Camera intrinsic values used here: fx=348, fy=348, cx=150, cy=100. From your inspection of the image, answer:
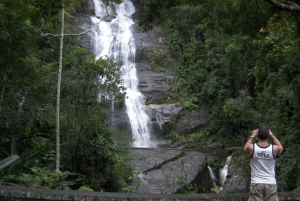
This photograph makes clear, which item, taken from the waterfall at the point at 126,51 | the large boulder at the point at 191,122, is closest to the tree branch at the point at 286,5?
the waterfall at the point at 126,51

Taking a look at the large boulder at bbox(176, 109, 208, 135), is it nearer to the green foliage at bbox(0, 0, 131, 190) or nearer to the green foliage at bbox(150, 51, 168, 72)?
the green foliage at bbox(150, 51, 168, 72)

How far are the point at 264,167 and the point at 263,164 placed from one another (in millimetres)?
38

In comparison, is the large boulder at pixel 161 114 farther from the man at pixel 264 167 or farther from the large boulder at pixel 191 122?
the man at pixel 264 167

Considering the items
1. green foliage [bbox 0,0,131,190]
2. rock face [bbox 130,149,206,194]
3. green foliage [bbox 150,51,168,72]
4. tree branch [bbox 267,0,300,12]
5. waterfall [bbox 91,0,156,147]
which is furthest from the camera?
green foliage [bbox 150,51,168,72]

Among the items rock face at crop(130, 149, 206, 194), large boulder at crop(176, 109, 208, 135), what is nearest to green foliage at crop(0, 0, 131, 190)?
rock face at crop(130, 149, 206, 194)

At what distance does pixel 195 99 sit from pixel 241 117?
22.5ft

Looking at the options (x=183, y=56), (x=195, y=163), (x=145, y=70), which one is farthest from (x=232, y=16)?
(x=183, y=56)

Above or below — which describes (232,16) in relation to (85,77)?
above

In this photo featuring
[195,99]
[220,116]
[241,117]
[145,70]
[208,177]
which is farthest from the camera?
[145,70]

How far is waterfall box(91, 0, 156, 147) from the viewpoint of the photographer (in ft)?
75.7

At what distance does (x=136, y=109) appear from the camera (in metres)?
24.1

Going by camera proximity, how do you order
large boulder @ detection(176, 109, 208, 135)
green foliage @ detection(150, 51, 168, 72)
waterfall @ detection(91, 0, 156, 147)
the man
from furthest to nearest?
1. green foliage @ detection(150, 51, 168, 72)
2. large boulder @ detection(176, 109, 208, 135)
3. waterfall @ detection(91, 0, 156, 147)
4. the man

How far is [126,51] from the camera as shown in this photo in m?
29.0

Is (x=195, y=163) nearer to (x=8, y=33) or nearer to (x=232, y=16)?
(x=232, y=16)
